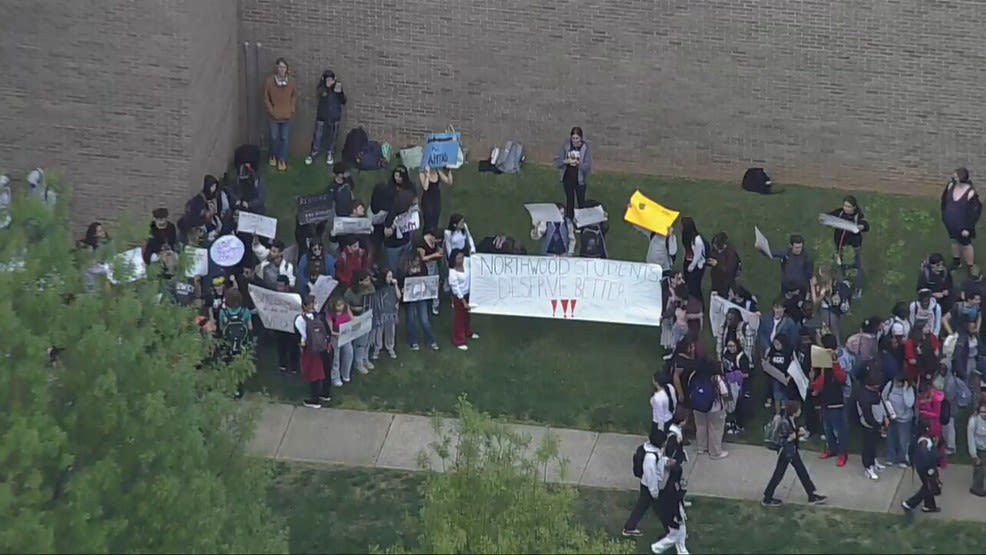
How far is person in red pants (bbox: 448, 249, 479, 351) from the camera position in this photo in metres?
22.8

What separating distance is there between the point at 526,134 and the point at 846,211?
4973mm

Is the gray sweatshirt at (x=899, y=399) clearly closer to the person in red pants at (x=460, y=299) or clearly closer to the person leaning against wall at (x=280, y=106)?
the person in red pants at (x=460, y=299)

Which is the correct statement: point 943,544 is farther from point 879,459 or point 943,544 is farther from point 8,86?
point 8,86

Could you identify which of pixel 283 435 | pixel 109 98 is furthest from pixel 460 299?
pixel 109 98

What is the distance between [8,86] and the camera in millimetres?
24750

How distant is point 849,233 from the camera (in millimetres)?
23594

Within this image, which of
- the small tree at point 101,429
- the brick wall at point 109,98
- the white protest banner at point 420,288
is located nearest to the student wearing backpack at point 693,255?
the white protest banner at point 420,288

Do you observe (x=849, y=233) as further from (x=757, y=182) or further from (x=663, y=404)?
(x=663, y=404)

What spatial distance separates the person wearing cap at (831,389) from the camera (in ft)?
69.1

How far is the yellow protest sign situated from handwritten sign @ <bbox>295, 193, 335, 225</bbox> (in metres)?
3.39

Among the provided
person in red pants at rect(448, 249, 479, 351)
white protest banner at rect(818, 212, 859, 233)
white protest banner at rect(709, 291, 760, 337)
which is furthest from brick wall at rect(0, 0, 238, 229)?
white protest banner at rect(818, 212, 859, 233)

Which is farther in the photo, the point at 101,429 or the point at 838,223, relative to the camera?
the point at 838,223

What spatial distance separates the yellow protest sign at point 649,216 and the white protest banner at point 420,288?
7.63ft

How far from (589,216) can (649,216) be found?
73cm
